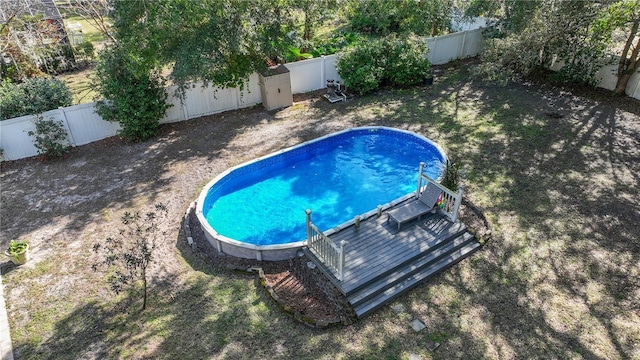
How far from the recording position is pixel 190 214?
10180 mm

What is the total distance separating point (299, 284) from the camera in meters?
8.24

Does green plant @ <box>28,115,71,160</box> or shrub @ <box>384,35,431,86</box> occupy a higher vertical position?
shrub @ <box>384,35,431,86</box>

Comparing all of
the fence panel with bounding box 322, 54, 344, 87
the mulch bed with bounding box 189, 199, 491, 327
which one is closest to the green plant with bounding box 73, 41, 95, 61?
the fence panel with bounding box 322, 54, 344, 87

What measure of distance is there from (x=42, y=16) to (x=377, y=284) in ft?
68.1

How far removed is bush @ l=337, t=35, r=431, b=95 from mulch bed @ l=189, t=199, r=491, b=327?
852 centimetres

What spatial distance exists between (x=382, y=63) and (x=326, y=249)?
10.8 metres

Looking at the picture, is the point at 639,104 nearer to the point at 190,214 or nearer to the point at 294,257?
the point at 294,257

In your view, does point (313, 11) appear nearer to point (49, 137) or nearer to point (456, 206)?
point (49, 137)

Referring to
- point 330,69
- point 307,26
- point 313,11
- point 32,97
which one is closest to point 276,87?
point 330,69

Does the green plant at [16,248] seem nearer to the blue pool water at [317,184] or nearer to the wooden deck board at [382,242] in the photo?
the blue pool water at [317,184]

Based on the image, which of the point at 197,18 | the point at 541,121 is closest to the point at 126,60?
the point at 197,18

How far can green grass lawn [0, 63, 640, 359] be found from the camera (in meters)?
6.88

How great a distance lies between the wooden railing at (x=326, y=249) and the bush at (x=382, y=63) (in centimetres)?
943

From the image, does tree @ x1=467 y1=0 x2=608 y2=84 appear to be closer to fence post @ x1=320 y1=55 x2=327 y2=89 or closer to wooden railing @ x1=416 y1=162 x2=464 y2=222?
fence post @ x1=320 y1=55 x2=327 y2=89
